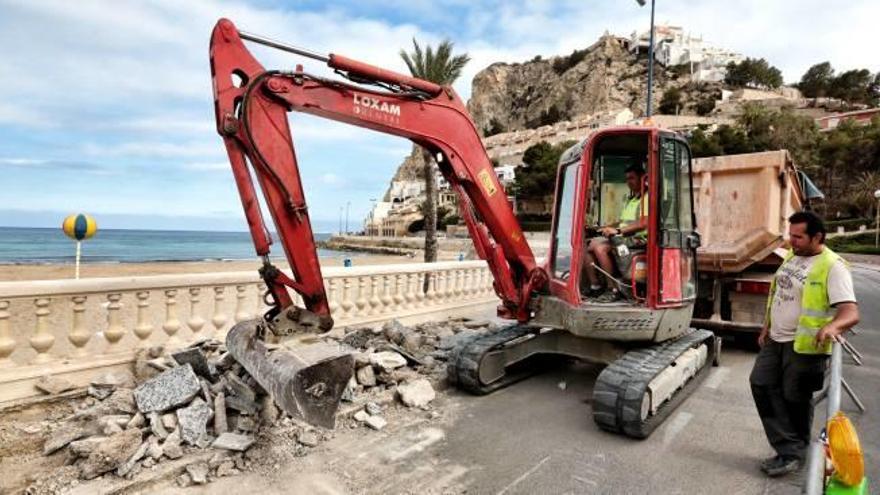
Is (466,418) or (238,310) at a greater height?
(238,310)

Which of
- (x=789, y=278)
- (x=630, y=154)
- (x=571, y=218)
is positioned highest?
(x=630, y=154)

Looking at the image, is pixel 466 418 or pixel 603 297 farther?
pixel 603 297

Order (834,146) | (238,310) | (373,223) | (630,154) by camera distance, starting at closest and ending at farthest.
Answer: (630,154), (238,310), (834,146), (373,223)

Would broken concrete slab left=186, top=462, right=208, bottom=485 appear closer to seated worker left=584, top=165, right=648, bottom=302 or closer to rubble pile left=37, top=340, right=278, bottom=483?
rubble pile left=37, top=340, right=278, bottom=483

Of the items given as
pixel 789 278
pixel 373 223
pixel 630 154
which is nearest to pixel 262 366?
pixel 789 278

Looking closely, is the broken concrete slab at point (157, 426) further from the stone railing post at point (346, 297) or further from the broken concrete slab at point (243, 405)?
the stone railing post at point (346, 297)

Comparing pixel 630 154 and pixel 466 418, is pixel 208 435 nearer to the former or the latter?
pixel 466 418

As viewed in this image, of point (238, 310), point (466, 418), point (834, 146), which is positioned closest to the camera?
point (466, 418)

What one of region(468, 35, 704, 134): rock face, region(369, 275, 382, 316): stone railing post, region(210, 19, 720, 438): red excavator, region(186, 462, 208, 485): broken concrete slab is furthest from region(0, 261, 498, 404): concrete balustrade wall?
region(468, 35, 704, 134): rock face

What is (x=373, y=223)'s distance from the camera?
104 metres

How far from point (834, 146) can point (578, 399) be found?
5927 cm

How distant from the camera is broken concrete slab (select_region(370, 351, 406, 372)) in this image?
5395 millimetres

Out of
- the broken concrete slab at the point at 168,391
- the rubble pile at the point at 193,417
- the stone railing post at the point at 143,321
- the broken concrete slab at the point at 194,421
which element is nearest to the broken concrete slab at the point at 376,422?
the rubble pile at the point at 193,417

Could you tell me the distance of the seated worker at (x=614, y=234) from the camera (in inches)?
204
